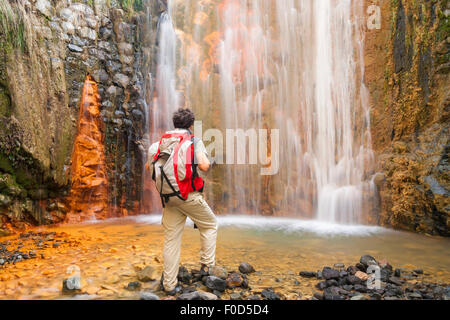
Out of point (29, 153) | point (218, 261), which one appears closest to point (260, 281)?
point (218, 261)

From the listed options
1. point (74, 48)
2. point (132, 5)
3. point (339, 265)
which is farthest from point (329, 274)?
point (132, 5)

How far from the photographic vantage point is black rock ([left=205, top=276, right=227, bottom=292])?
2658 millimetres

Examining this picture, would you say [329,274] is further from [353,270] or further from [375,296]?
[375,296]

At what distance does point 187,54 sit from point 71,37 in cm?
379

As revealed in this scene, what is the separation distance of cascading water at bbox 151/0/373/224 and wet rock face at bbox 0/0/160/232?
1.18m

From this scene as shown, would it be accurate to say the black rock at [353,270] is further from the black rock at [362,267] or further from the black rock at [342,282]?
the black rock at [342,282]

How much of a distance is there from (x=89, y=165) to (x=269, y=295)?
6789 mm

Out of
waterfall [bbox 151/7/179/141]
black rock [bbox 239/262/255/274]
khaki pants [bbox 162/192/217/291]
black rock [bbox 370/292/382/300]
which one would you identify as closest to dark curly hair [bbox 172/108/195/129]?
khaki pants [bbox 162/192/217/291]

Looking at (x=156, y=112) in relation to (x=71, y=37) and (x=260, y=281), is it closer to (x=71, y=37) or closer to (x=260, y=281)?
(x=71, y=37)

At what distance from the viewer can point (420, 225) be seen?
571cm

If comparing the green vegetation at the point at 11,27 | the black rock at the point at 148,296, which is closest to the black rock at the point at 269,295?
the black rock at the point at 148,296

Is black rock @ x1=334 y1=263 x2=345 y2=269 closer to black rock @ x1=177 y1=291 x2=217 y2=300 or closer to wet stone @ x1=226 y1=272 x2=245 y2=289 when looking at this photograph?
wet stone @ x1=226 y1=272 x2=245 y2=289

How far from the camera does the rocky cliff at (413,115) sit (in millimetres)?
5566

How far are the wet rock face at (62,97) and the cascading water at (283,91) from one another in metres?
1.18
